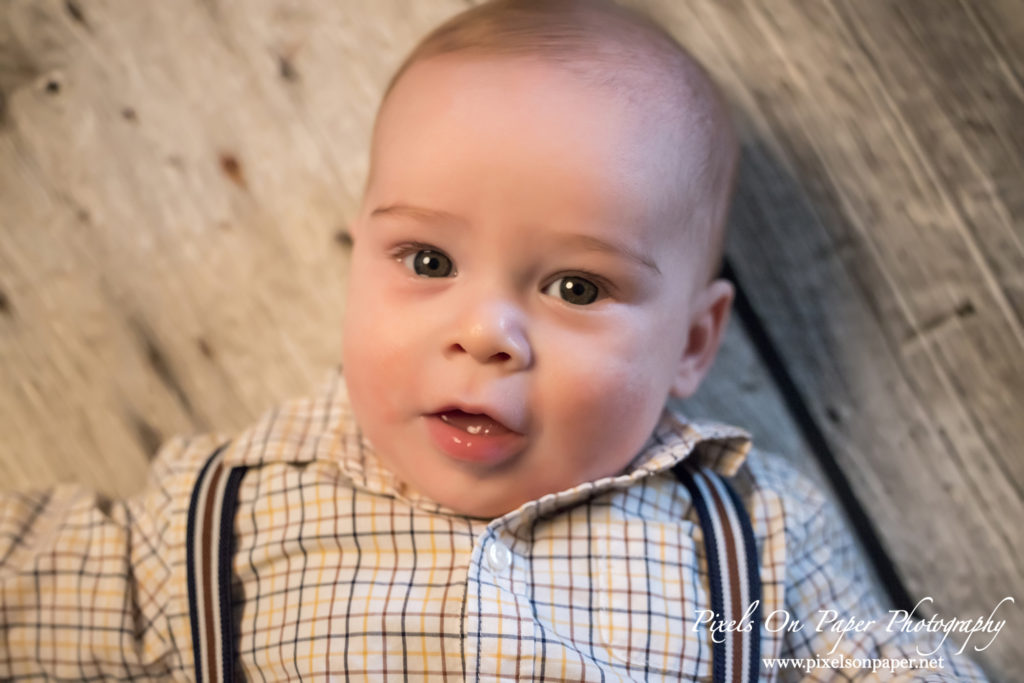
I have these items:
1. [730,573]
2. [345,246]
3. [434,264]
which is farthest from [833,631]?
[345,246]

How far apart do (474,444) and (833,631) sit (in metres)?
0.44

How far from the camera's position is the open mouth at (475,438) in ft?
2.35

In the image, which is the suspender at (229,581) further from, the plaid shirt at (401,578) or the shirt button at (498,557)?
the shirt button at (498,557)

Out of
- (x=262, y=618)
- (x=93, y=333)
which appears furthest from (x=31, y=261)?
(x=262, y=618)

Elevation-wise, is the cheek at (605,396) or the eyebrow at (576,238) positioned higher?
the eyebrow at (576,238)

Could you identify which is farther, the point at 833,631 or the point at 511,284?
the point at 833,631

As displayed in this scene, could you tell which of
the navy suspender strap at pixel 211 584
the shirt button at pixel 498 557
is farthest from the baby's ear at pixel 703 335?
the navy suspender strap at pixel 211 584

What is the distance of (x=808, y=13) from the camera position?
0.92 metres

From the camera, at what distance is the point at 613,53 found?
0.75 metres

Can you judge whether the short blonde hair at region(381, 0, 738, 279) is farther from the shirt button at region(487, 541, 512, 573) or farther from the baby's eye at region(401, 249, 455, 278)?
the shirt button at region(487, 541, 512, 573)

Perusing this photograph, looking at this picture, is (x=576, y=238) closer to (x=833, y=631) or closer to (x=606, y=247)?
(x=606, y=247)

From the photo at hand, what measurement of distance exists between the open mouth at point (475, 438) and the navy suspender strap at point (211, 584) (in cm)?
25

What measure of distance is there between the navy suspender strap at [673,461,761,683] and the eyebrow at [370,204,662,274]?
0.84ft

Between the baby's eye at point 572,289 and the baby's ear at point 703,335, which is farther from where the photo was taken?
the baby's ear at point 703,335
